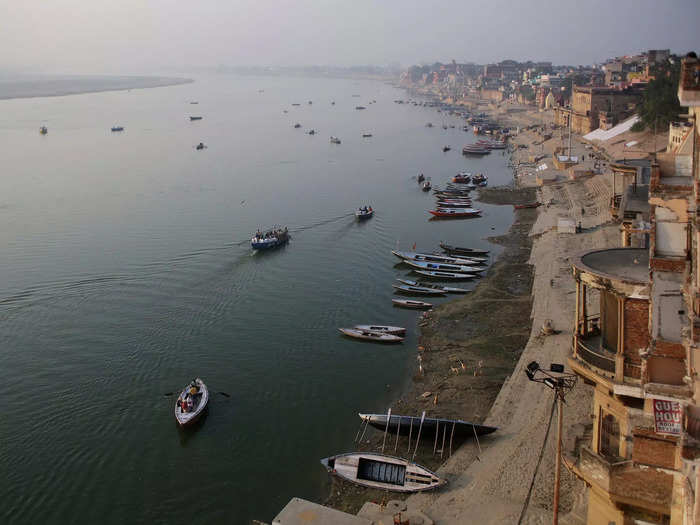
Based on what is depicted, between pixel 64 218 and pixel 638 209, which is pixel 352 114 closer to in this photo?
pixel 64 218

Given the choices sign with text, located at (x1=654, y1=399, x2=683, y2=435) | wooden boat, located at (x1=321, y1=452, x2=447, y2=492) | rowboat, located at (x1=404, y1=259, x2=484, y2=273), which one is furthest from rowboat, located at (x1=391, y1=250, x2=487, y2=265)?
sign with text, located at (x1=654, y1=399, x2=683, y2=435)

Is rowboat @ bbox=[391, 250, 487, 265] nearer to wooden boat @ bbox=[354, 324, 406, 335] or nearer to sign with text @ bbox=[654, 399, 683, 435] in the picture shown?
wooden boat @ bbox=[354, 324, 406, 335]

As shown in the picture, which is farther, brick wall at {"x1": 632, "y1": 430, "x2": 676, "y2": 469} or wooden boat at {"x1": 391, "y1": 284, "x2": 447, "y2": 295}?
wooden boat at {"x1": 391, "y1": 284, "x2": 447, "y2": 295}

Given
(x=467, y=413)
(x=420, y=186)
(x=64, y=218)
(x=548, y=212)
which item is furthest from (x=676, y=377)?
(x=420, y=186)

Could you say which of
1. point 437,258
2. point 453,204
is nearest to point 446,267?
point 437,258

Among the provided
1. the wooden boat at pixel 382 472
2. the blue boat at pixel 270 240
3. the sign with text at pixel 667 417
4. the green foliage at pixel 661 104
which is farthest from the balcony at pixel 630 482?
the green foliage at pixel 661 104

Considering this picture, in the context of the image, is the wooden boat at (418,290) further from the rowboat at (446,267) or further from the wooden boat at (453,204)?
the wooden boat at (453,204)
